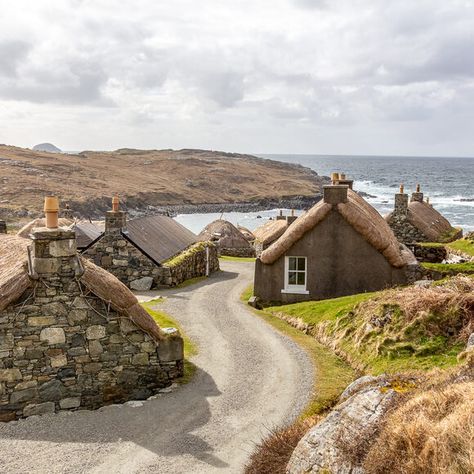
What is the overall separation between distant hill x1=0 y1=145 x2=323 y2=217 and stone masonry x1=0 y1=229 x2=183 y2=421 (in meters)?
83.3

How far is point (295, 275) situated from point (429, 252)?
12647 millimetres

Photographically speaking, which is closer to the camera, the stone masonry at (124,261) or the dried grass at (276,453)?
the dried grass at (276,453)

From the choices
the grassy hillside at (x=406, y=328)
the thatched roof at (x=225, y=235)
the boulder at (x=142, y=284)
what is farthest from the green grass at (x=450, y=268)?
the thatched roof at (x=225, y=235)

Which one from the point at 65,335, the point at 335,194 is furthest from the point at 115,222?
the point at 65,335

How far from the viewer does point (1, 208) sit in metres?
94.9

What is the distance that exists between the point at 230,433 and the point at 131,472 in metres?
2.72

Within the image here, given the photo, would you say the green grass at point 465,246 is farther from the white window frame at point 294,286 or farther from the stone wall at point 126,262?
the stone wall at point 126,262

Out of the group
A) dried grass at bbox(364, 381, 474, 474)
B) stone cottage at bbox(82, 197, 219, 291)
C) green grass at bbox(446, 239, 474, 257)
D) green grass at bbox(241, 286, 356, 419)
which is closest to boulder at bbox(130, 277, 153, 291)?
stone cottage at bbox(82, 197, 219, 291)

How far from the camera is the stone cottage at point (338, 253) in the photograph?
24656 millimetres

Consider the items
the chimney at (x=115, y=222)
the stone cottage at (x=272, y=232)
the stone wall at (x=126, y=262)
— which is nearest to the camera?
the chimney at (x=115, y=222)

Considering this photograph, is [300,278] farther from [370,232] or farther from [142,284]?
[142,284]

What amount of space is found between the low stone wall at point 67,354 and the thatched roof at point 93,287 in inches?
8.7

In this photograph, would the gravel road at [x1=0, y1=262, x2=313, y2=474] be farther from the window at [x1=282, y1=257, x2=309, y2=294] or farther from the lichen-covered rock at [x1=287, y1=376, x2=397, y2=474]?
the window at [x1=282, y1=257, x2=309, y2=294]

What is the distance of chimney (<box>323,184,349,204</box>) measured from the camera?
24.8m
